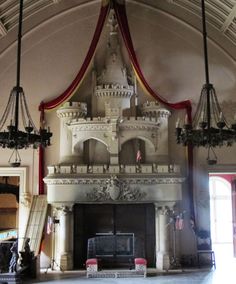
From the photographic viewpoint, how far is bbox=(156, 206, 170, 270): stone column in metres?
12.2

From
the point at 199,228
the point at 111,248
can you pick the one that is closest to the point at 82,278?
the point at 111,248

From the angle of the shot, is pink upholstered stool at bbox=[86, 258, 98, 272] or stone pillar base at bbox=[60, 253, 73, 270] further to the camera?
stone pillar base at bbox=[60, 253, 73, 270]

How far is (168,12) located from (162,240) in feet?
23.0

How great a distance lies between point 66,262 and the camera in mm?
12219

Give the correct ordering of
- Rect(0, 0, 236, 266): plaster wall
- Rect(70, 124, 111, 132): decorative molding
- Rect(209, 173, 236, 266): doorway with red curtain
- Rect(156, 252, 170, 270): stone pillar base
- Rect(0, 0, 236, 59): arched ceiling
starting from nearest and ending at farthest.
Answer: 1. Rect(156, 252, 170, 270): stone pillar base
2. Rect(70, 124, 111, 132): decorative molding
3. Rect(0, 0, 236, 59): arched ceiling
4. Rect(0, 0, 236, 266): plaster wall
5. Rect(209, 173, 236, 266): doorway with red curtain

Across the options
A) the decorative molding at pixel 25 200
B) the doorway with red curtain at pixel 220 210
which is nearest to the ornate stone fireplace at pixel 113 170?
the decorative molding at pixel 25 200

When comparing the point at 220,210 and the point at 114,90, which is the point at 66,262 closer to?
the point at 114,90

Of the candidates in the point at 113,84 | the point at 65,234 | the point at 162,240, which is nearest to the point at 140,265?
the point at 162,240

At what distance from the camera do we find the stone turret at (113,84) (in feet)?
42.2

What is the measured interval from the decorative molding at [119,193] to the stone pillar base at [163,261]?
66.9 inches

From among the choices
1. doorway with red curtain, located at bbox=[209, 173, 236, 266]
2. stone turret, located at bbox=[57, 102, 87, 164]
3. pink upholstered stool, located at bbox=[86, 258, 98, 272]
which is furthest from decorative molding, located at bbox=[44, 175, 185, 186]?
doorway with red curtain, located at bbox=[209, 173, 236, 266]

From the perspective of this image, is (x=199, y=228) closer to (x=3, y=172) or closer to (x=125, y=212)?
(x=125, y=212)

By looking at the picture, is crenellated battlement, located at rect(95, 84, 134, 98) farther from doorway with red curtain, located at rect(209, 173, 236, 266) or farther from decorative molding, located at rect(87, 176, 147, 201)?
doorway with red curtain, located at rect(209, 173, 236, 266)

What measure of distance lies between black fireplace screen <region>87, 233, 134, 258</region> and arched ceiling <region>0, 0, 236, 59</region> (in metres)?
6.45
